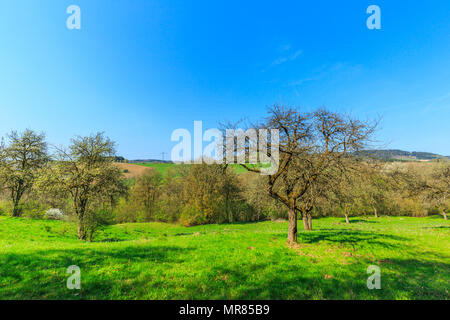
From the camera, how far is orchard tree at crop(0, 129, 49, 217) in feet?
91.9

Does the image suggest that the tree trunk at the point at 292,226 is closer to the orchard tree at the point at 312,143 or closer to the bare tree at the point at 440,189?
the orchard tree at the point at 312,143

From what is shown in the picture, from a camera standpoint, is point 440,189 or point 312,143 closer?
point 312,143

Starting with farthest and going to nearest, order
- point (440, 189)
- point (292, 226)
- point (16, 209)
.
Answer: point (16, 209)
point (440, 189)
point (292, 226)

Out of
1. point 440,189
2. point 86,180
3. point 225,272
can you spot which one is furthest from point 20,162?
point 440,189

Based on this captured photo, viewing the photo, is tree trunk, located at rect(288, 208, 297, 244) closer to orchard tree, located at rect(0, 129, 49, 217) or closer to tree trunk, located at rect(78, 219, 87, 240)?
tree trunk, located at rect(78, 219, 87, 240)

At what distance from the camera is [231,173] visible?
44.9 m

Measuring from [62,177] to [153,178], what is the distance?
133 feet

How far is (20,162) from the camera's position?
2983cm

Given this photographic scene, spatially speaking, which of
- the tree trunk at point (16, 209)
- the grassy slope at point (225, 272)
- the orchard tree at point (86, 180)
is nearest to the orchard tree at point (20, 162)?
the tree trunk at point (16, 209)

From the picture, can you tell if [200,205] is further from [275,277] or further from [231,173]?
[275,277]

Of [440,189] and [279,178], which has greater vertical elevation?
[279,178]

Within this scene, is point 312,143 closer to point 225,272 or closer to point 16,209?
point 225,272

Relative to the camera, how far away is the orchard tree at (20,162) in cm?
2802
